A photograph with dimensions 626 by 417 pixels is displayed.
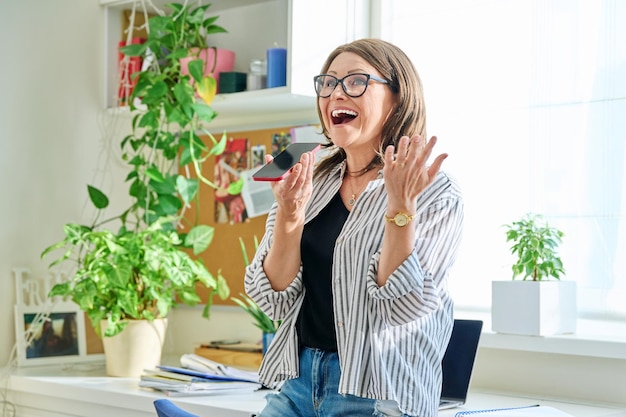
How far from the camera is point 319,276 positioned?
166 cm

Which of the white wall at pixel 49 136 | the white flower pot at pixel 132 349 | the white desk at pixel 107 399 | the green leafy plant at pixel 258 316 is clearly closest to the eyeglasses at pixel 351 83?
the white desk at pixel 107 399

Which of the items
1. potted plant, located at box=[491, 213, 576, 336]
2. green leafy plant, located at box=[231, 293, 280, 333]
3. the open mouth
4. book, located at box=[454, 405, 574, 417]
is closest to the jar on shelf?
green leafy plant, located at box=[231, 293, 280, 333]

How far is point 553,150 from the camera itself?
93.7 inches

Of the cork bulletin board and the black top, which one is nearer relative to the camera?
the black top

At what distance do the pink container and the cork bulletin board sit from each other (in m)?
0.23

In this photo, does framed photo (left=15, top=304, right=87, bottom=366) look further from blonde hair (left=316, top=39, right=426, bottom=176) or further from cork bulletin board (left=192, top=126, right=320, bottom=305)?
blonde hair (left=316, top=39, right=426, bottom=176)

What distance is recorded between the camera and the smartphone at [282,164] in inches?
61.1

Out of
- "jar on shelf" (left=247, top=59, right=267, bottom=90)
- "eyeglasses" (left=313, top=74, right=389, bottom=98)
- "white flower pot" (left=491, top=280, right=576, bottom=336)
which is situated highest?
"jar on shelf" (left=247, top=59, right=267, bottom=90)

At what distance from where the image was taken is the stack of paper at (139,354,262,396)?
2.30 meters

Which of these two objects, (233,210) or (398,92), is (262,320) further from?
(398,92)

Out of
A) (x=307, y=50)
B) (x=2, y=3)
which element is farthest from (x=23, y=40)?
(x=307, y=50)

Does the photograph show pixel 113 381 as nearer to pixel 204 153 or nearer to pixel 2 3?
pixel 204 153

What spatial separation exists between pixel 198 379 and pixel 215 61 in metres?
0.96

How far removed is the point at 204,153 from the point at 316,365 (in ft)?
5.28
